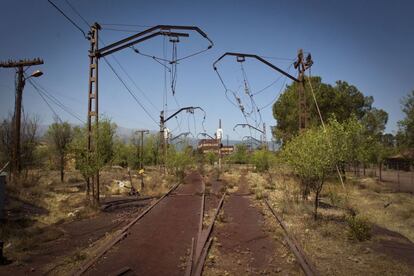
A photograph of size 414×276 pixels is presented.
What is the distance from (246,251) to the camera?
1042 centimetres

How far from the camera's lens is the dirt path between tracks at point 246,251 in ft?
28.5

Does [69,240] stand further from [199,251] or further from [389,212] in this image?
[389,212]

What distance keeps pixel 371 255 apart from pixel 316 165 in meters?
5.68

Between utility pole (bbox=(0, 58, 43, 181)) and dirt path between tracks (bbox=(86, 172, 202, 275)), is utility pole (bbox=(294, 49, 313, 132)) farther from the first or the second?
utility pole (bbox=(0, 58, 43, 181))

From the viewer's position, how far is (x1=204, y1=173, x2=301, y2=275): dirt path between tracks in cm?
870

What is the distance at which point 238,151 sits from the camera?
3430 inches

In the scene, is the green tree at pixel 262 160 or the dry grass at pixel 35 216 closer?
the dry grass at pixel 35 216

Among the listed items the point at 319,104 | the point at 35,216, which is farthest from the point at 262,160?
the point at 35,216

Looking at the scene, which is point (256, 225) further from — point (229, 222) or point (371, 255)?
point (371, 255)

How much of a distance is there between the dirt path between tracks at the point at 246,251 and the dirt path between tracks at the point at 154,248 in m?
0.92

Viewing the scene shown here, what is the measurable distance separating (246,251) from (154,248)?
2.74 meters

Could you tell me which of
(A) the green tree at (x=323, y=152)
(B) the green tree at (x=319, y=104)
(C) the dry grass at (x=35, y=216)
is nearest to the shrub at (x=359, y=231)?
(A) the green tree at (x=323, y=152)

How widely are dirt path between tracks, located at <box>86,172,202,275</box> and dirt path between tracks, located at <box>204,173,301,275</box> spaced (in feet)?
3.03

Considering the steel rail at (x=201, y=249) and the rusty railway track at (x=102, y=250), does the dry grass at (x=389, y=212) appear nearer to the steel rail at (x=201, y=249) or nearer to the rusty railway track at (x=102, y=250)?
the steel rail at (x=201, y=249)
